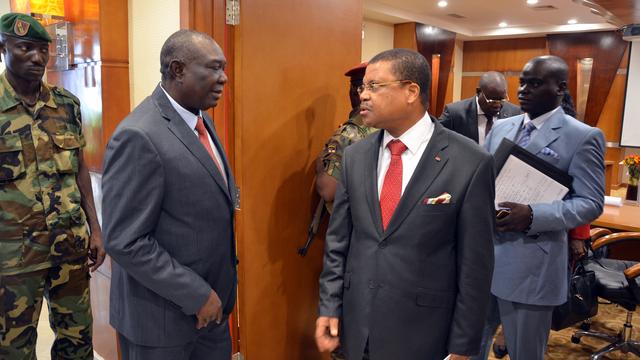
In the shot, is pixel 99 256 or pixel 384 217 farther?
pixel 99 256

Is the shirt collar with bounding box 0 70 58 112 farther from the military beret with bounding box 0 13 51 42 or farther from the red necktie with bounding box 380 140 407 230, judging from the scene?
the red necktie with bounding box 380 140 407 230

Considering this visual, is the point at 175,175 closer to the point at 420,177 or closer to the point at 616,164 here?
the point at 420,177

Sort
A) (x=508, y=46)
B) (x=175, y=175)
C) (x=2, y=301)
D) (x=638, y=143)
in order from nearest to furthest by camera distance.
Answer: (x=175, y=175) < (x=2, y=301) < (x=638, y=143) < (x=508, y=46)

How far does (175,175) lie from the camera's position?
139 cm

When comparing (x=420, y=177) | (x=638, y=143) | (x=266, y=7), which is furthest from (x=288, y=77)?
(x=638, y=143)

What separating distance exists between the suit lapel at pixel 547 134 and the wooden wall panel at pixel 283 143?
1.07 meters

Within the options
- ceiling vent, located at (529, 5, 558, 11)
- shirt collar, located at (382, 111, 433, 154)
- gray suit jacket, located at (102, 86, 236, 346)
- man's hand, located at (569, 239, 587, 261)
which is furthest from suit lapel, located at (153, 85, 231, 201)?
A: ceiling vent, located at (529, 5, 558, 11)

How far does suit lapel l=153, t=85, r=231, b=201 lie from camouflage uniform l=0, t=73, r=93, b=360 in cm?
77

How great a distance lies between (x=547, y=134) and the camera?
189 cm

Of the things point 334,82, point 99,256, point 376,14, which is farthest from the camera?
point 376,14

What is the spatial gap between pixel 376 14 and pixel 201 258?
7.80 metres

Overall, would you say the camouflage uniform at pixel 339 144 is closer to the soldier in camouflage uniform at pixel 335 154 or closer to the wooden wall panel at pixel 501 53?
the soldier in camouflage uniform at pixel 335 154

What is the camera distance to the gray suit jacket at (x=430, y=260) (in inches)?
55.1

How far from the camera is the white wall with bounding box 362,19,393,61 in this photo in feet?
29.4
